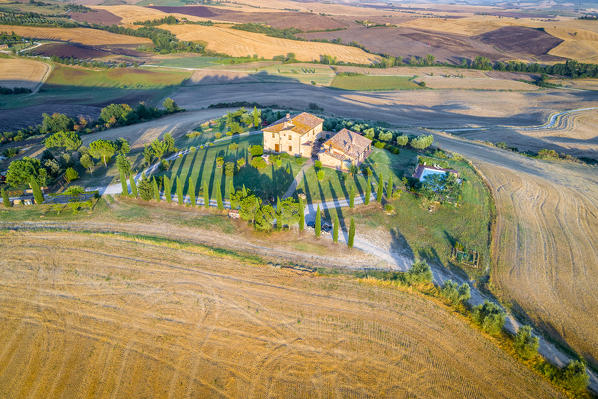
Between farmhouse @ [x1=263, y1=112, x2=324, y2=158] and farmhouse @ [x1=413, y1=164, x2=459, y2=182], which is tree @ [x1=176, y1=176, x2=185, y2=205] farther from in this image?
farmhouse @ [x1=413, y1=164, x2=459, y2=182]

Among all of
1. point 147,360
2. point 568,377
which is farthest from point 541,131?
point 147,360

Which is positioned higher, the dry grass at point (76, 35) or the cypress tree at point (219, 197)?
the dry grass at point (76, 35)

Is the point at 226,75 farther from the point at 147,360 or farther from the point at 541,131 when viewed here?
the point at 147,360

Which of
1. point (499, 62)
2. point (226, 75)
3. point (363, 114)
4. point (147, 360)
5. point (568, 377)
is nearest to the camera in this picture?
point (568, 377)

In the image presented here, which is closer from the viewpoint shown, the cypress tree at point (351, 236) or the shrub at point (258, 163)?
the cypress tree at point (351, 236)

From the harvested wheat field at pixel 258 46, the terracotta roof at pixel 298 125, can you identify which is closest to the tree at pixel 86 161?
the terracotta roof at pixel 298 125

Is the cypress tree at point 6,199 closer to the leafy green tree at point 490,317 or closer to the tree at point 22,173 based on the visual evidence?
the tree at point 22,173

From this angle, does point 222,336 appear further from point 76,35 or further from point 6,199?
point 76,35
